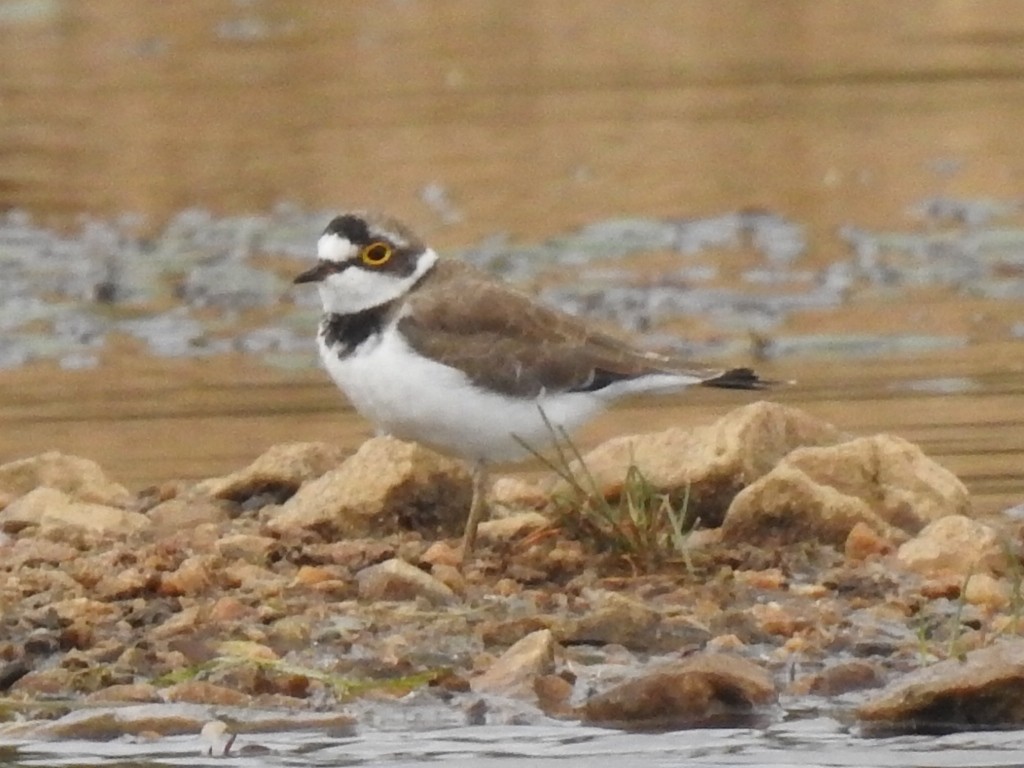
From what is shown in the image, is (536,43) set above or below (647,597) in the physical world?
above

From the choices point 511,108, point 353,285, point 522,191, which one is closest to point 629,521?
point 353,285

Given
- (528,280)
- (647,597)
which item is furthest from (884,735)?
(528,280)

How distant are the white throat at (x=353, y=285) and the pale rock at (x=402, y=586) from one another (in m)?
1.18

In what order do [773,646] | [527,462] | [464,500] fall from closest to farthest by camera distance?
[773,646] → [464,500] → [527,462]

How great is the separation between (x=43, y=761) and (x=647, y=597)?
6.46 ft

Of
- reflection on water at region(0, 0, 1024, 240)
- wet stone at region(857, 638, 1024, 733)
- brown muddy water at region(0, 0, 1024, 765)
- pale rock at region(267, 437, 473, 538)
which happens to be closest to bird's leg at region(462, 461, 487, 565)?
pale rock at region(267, 437, 473, 538)

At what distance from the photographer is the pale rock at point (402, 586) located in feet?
26.2

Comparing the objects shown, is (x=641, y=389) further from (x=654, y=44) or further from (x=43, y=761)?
(x=654, y=44)

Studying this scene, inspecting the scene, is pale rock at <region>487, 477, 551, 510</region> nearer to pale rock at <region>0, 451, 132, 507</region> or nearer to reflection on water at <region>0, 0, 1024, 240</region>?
pale rock at <region>0, 451, 132, 507</region>

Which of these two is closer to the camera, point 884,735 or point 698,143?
point 884,735

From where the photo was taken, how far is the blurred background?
12188 millimetres

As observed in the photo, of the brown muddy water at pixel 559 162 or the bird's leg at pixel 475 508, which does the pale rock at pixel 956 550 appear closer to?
the brown muddy water at pixel 559 162

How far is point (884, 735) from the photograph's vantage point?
675 centimetres

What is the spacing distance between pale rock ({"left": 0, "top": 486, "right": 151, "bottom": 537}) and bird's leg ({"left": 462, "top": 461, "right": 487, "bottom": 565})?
3.45ft
